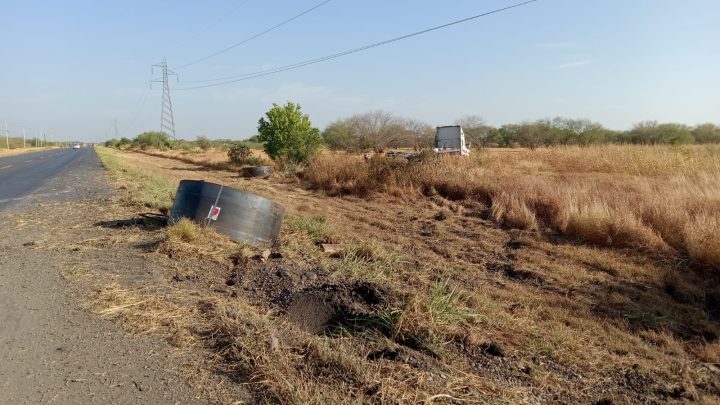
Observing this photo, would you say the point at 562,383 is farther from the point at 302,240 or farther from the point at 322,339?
the point at 302,240

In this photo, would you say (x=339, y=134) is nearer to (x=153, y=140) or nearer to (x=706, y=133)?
(x=706, y=133)

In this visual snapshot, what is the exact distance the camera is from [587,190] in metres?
11.7

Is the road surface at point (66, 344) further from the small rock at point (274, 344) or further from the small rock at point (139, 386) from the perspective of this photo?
the small rock at point (274, 344)

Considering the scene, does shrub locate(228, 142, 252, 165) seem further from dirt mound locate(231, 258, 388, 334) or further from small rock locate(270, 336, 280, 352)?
small rock locate(270, 336, 280, 352)

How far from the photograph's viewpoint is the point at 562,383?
368 cm

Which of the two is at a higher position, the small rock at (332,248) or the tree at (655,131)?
the tree at (655,131)


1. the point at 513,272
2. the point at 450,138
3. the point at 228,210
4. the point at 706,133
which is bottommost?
the point at 513,272

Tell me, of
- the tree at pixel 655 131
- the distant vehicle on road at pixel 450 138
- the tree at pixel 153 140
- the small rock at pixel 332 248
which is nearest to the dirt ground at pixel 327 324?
the small rock at pixel 332 248

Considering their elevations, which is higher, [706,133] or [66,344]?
[706,133]

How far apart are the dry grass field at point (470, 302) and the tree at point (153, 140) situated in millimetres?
77870

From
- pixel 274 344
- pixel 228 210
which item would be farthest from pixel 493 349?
Result: pixel 228 210

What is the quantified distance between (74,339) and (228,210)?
3.52m

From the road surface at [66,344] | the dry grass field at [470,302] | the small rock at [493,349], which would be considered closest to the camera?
the road surface at [66,344]

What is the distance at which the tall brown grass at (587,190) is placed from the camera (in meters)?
8.70
